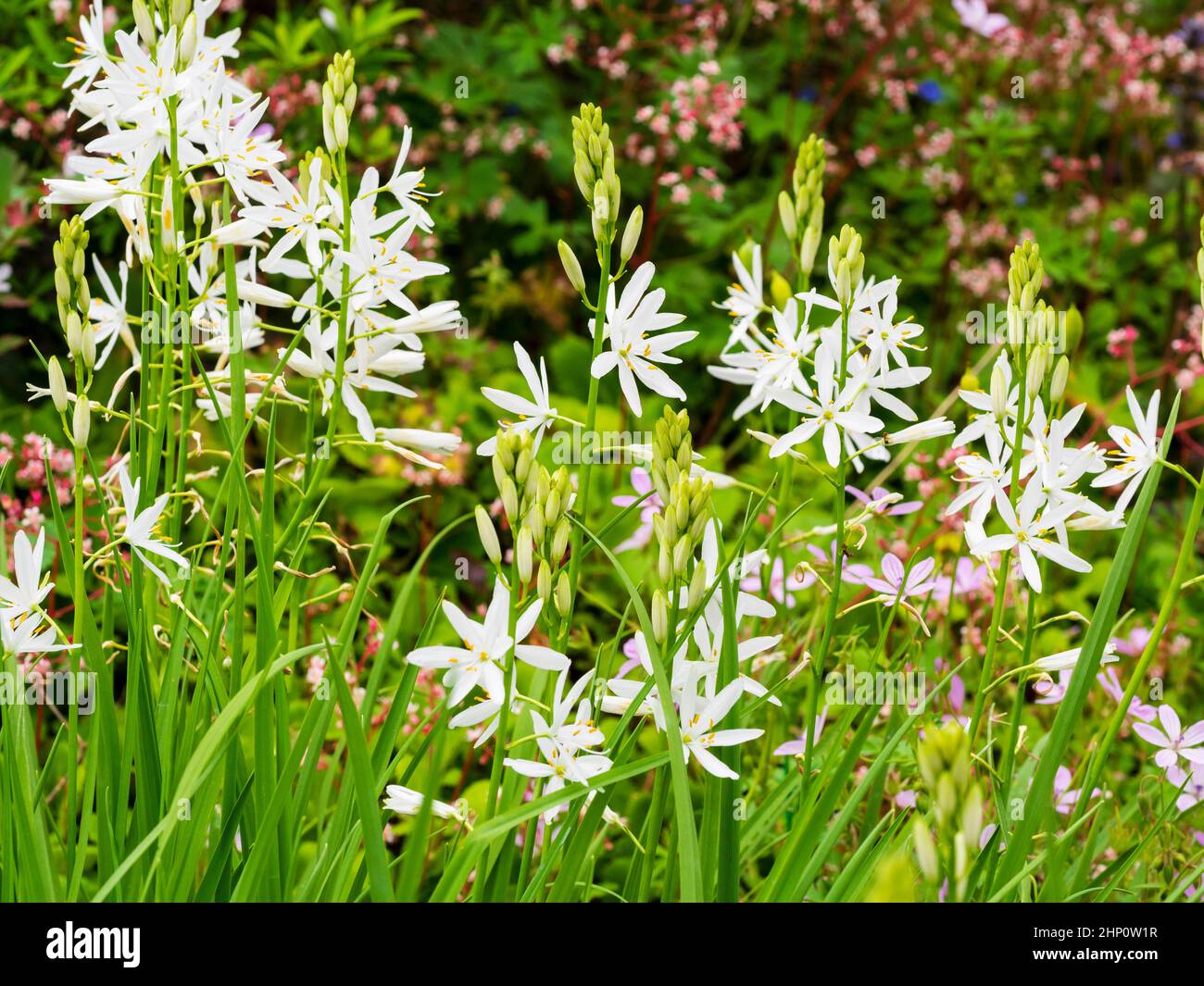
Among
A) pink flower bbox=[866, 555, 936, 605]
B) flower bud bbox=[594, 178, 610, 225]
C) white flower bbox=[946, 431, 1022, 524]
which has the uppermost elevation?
flower bud bbox=[594, 178, 610, 225]

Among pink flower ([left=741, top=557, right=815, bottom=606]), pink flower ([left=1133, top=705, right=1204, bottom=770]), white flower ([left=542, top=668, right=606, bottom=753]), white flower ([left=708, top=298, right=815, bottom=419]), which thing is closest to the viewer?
white flower ([left=542, top=668, right=606, bottom=753])

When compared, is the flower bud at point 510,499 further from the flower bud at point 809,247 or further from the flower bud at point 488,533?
the flower bud at point 809,247

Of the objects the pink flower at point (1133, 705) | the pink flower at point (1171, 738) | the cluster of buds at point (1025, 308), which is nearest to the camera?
the cluster of buds at point (1025, 308)

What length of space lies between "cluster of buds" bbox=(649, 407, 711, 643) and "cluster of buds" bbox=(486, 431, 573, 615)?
0.12 meters

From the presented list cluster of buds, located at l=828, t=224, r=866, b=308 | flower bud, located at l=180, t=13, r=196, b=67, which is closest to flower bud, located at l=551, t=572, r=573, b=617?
cluster of buds, located at l=828, t=224, r=866, b=308

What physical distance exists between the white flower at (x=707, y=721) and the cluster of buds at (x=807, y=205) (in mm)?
807

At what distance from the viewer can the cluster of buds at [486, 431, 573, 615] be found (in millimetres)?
1454

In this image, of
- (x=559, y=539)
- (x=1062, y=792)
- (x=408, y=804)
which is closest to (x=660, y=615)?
(x=559, y=539)

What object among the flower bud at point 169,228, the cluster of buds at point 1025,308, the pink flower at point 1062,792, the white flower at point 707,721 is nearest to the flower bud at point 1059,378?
the cluster of buds at point 1025,308

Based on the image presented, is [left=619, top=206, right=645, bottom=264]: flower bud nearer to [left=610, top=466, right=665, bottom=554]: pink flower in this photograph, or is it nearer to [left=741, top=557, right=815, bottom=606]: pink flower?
[left=610, top=466, right=665, bottom=554]: pink flower

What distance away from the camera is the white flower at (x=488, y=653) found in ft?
4.67

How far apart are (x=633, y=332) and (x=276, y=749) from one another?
0.81 metres

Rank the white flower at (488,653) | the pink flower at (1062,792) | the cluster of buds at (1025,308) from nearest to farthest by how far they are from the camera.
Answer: the white flower at (488,653) → the cluster of buds at (1025,308) → the pink flower at (1062,792)

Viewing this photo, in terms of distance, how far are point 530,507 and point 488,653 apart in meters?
0.18
